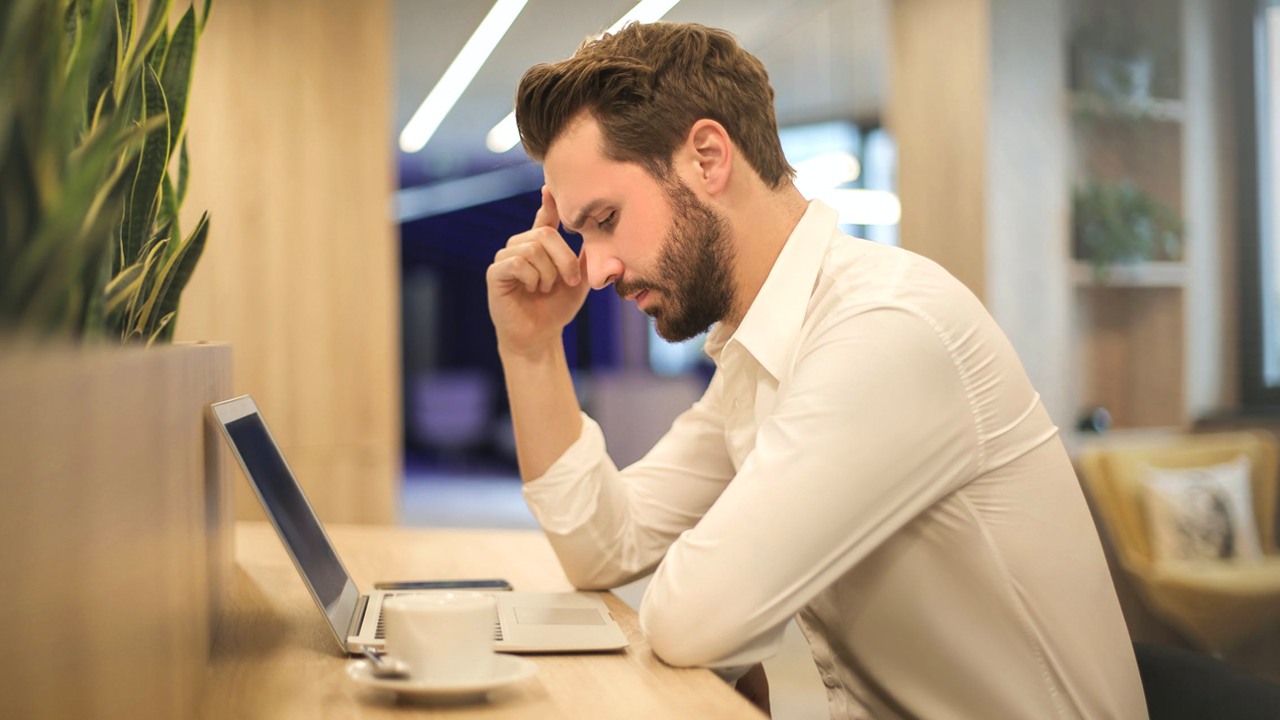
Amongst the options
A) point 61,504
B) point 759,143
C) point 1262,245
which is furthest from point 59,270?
point 1262,245

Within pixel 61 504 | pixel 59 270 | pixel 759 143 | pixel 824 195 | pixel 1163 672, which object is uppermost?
pixel 824 195

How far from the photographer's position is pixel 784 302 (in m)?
1.21

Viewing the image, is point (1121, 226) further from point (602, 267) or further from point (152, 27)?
point (152, 27)

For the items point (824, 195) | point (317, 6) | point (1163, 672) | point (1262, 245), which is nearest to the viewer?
point (1163, 672)

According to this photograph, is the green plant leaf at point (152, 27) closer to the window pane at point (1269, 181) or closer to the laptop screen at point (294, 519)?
the laptop screen at point (294, 519)

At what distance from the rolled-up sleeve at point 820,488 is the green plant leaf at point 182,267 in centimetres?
58

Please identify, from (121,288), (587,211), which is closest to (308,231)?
(587,211)

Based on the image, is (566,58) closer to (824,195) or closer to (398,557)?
(398,557)

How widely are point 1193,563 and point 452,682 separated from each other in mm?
3045

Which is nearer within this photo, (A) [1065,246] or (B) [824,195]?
(A) [1065,246]

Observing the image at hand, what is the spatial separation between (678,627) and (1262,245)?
3729mm

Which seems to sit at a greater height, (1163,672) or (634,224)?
(634,224)

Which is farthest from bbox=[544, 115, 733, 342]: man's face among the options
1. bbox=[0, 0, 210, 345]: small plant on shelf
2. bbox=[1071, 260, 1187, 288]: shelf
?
bbox=[1071, 260, 1187, 288]: shelf

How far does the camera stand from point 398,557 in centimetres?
157
